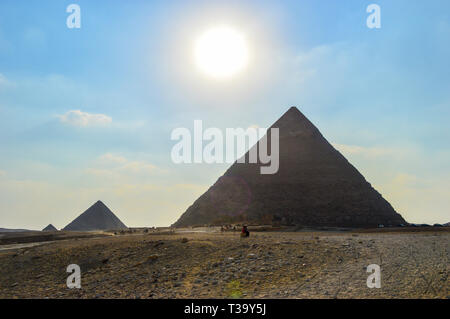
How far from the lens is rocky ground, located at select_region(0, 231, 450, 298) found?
8656 millimetres

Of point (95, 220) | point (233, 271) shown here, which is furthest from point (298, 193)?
point (95, 220)

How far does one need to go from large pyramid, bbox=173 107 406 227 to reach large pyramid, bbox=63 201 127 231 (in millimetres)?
38499

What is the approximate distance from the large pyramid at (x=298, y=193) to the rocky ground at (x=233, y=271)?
105 ft

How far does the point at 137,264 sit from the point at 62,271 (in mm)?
2717

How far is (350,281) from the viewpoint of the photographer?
29.4 feet

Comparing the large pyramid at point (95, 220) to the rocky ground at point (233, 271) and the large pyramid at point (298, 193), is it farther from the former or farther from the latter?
the rocky ground at point (233, 271)

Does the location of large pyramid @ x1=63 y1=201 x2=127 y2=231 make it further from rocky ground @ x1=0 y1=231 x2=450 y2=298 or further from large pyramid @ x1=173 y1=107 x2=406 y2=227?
rocky ground @ x1=0 y1=231 x2=450 y2=298

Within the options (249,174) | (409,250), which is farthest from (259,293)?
(249,174)

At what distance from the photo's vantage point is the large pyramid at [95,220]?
86.4 m

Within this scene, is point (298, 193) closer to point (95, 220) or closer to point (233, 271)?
point (233, 271)

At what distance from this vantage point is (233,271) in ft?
35.2

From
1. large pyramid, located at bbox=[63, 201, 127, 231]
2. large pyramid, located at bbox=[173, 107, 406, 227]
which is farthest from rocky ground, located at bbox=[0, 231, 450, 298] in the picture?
large pyramid, located at bbox=[63, 201, 127, 231]
